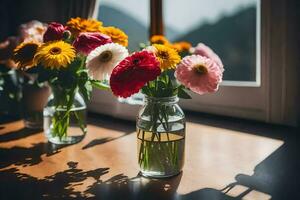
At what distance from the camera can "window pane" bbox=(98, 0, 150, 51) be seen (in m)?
1.60

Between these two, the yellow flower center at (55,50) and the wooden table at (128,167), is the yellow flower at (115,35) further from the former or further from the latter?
the wooden table at (128,167)

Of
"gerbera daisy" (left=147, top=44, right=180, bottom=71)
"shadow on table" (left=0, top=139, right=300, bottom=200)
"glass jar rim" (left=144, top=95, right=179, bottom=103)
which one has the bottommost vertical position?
"shadow on table" (left=0, top=139, right=300, bottom=200)

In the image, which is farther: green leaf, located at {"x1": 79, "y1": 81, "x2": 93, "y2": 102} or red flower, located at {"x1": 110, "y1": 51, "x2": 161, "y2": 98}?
green leaf, located at {"x1": 79, "y1": 81, "x2": 93, "y2": 102}

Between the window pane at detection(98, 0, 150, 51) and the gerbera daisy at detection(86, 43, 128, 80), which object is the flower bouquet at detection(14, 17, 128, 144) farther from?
the window pane at detection(98, 0, 150, 51)

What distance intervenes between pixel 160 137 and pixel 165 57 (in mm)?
173

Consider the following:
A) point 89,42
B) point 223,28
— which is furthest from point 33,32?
point 223,28

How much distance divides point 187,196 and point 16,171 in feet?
1.38

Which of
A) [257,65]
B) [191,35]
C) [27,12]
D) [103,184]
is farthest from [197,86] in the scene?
[27,12]

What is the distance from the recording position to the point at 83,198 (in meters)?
0.75

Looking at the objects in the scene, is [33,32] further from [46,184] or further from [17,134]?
[46,184]

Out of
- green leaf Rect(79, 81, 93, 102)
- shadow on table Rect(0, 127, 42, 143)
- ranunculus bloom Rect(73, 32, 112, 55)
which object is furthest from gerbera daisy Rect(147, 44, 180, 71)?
shadow on table Rect(0, 127, 42, 143)

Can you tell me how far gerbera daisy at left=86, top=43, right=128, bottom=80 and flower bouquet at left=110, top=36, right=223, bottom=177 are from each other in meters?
0.08

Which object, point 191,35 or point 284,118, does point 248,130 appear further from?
point 191,35

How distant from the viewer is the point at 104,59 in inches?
33.6
